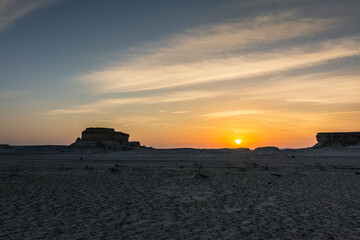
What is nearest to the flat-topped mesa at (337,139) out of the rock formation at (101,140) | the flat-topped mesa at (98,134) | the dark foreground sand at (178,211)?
the rock formation at (101,140)

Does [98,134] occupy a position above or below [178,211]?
above

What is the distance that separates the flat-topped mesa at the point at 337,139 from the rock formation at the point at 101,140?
5732 centimetres

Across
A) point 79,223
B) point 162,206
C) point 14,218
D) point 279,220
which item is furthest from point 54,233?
point 279,220

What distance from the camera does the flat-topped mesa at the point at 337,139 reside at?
272 feet

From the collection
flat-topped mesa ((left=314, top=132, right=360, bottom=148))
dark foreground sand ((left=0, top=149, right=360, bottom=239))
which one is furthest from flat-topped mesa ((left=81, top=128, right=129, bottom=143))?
dark foreground sand ((left=0, top=149, right=360, bottom=239))

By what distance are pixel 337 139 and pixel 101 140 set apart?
6881cm

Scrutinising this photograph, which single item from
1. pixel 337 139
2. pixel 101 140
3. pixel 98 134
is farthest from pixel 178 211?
pixel 337 139

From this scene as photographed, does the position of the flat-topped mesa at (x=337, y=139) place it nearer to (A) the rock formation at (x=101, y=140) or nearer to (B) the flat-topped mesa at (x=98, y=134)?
(A) the rock formation at (x=101, y=140)

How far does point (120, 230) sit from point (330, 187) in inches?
459

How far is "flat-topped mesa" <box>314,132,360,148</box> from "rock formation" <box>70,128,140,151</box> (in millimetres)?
57321

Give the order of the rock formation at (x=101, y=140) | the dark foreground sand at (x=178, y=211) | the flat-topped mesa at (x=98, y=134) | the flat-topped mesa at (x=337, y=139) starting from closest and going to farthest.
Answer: the dark foreground sand at (x=178, y=211)
the flat-topped mesa at (x=337, y=139)
the rock formation at (x=101, y=140)
the flat-topped mesa at (x=98, y=134)

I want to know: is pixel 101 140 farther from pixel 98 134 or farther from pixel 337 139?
pixel 337 139

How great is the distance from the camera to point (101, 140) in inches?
3647

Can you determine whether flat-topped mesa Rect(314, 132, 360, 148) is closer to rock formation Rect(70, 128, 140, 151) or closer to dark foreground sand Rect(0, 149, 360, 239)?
rock formation Rect(70, 128, 140, 151)
